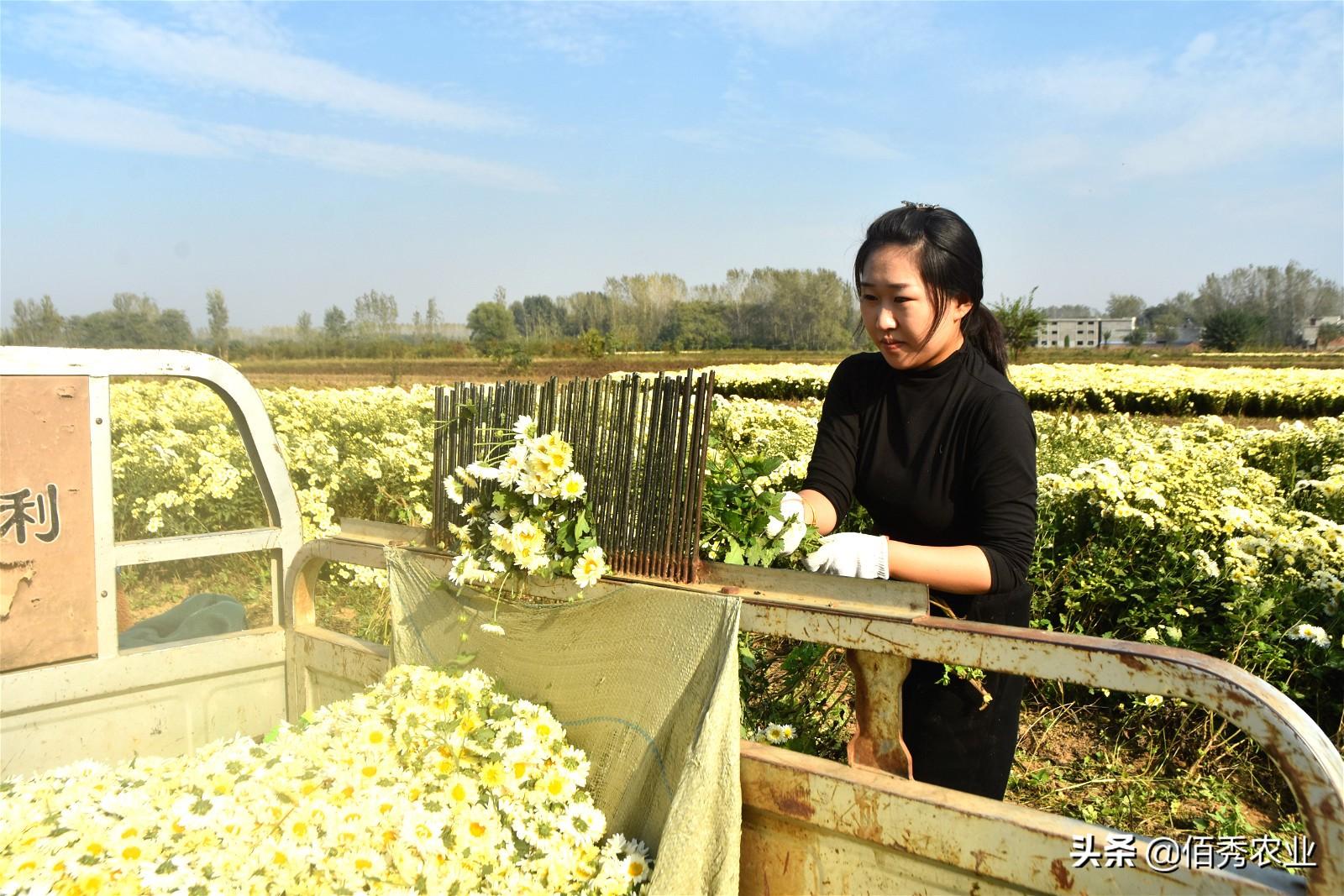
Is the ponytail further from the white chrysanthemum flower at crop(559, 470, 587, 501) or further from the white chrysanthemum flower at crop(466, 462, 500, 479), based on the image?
the white chrysanthemum flower at crop(466, 462, 500, 479)

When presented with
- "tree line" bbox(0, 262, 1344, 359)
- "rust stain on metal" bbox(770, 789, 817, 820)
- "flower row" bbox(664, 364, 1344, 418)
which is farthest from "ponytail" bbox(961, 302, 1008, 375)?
"tree line" bbox(0, 262, 1344, 359)

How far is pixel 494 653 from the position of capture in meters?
2.13

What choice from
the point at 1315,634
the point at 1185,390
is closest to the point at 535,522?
the point at 1315,634

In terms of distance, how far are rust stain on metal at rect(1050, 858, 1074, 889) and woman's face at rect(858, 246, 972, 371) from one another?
3.22 feet

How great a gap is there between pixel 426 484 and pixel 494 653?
185 inches

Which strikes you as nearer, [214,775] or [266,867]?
[266,867]

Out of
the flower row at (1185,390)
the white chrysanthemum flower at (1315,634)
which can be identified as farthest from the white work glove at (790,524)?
the flower row at (1185,390)

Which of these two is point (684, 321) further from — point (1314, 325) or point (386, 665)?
point (386, 665)

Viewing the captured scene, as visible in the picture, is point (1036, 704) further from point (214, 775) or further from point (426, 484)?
point (426, 484)

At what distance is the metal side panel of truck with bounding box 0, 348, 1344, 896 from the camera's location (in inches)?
50.4

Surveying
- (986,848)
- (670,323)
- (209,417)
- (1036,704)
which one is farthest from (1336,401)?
(670,323)

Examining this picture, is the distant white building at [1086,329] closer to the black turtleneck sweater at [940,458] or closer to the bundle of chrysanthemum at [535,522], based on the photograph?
the black turtleneck sweater at [940,458]

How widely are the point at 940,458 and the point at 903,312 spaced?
0.30 meters

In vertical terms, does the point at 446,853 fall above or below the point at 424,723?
below
